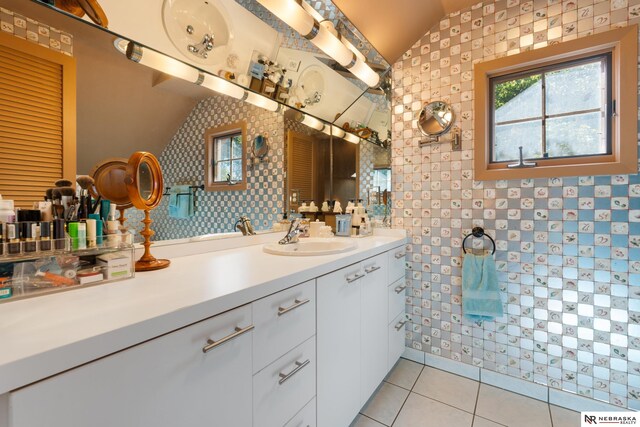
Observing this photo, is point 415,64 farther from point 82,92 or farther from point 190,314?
point 190,314

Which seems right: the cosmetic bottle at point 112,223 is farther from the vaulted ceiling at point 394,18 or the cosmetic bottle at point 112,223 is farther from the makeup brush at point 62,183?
the vaulted ceiling at point 394,18

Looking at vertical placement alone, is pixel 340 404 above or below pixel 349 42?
below

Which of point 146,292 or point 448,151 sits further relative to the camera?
point 448,151

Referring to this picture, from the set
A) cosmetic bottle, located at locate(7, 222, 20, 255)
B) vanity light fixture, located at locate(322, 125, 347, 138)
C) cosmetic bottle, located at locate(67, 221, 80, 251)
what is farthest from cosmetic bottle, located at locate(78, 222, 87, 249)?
vanity light fixture, located at locate(322, 125, 347, 138)

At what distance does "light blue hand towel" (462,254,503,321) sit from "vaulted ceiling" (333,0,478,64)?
1.57 m

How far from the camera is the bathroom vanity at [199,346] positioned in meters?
0.50

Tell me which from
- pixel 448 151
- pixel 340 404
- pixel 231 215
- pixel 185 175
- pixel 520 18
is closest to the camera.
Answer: pixel 340 404

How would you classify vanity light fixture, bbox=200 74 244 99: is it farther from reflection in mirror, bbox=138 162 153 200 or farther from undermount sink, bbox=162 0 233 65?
reflection in mirror, bbox=138 162 153 200

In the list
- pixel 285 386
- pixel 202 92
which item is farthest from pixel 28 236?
pixel 202 92

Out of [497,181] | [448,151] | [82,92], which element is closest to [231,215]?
[82,92]

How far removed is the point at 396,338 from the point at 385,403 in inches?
16.0

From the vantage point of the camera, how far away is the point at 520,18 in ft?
5.84

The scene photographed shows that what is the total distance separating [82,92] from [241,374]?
117 cm

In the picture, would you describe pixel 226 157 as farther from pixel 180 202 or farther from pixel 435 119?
pixel 435 119
